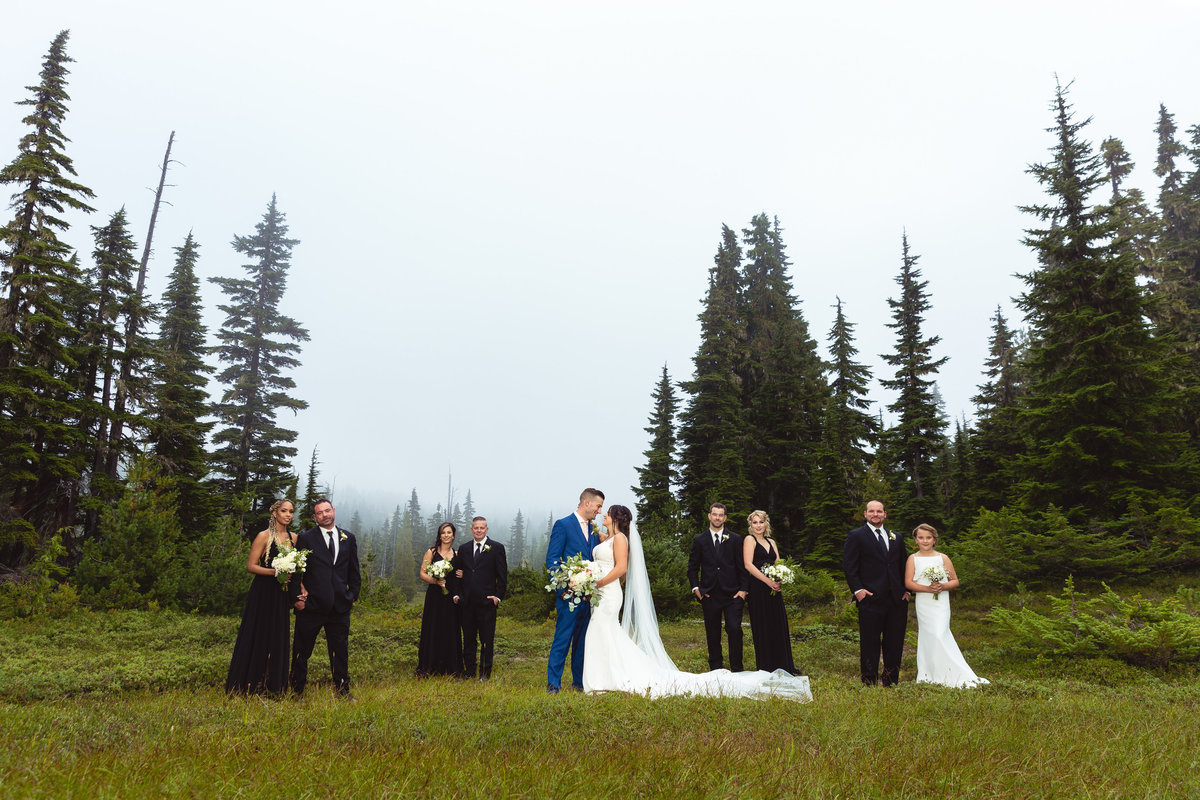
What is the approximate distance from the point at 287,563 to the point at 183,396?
26.4 m

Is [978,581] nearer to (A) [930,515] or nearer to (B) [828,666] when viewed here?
(B) [828,666]

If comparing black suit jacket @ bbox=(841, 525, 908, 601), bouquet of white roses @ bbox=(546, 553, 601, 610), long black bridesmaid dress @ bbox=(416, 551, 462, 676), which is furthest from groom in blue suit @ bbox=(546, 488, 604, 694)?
black suit jacket @ bbox=(841, 525, 908, 601)

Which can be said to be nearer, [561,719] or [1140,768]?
[1140,768]

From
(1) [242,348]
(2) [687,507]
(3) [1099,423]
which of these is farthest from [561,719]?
(1) [242,348]

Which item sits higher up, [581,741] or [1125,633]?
[1125,633]

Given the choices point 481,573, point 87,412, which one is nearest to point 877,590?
point 481,573

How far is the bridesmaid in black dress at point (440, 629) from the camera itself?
9.89 m

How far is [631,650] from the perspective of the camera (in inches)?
324

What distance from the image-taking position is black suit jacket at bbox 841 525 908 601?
8.72 meters

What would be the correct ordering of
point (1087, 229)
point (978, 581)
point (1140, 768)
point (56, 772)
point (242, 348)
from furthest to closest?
point (242, 348), point (1087, 229), point (978, 581), point (1140, 768), point (56, 772)

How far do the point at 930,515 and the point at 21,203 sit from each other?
40.8 meters

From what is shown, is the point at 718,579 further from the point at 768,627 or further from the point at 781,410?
the point at 781,410

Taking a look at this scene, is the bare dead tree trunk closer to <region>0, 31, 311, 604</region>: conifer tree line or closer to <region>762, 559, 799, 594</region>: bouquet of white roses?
<region>0, 31, 311, 604</region>: conifer tree line

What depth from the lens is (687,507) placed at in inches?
1465
